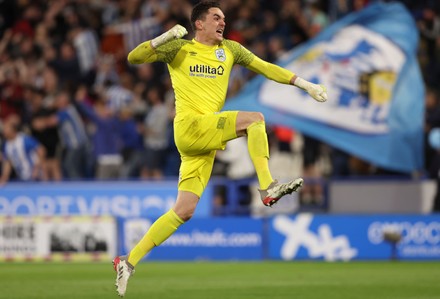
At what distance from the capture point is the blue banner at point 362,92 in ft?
64.4

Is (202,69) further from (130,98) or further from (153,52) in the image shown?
(130,98)

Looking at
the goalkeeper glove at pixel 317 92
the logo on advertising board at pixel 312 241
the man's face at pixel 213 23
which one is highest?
Result: the man's face at pixel 213 23

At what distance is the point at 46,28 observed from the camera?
25.9 metres

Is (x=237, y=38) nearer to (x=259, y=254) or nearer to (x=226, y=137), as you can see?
(x=259, y=254)

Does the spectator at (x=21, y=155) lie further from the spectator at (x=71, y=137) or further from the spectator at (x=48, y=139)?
the spectator at (x=71, y=137)

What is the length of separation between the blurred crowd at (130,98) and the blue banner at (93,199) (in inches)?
21.7

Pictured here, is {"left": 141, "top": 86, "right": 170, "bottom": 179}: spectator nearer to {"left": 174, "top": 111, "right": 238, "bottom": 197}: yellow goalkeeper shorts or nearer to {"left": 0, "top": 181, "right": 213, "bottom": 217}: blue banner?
{"left": 0, "top": 181, "right": 213, "bottom": 217}: blue banner

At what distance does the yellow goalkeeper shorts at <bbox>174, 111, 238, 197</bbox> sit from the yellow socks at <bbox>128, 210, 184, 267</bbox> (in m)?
0.34

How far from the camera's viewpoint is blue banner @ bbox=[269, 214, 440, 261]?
18.8 meters

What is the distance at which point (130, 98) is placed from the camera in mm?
22562

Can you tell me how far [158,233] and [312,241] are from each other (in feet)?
28.0

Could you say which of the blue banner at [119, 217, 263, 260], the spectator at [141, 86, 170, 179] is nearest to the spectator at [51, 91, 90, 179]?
the spectator at [141, 86, 170, 179]

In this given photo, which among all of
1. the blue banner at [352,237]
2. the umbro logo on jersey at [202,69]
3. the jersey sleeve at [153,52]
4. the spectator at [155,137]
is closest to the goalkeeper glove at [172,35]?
the jersey sleeve at [153,52]

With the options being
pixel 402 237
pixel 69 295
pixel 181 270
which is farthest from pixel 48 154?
pixel 69 295
